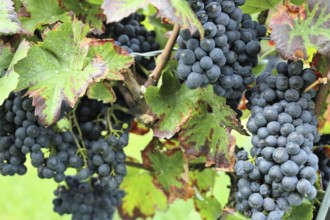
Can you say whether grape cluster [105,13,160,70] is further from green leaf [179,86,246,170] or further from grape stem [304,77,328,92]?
grape stem [304,77,328,92]

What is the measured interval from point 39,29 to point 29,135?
19 centimetres

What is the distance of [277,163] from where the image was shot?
755mm

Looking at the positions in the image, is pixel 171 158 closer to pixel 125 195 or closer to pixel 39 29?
pixel 125 195

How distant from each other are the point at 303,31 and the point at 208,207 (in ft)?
1.63

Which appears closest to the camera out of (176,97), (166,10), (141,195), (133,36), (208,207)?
(166,10)

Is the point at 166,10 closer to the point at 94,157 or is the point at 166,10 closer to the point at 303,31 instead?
the point at 303,31

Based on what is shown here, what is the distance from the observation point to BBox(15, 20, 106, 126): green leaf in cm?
81

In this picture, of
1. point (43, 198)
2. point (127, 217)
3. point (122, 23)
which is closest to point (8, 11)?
point (122, 23)

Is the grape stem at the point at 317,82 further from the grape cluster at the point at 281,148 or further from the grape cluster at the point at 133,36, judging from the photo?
the grape cluster at the point at 133,36

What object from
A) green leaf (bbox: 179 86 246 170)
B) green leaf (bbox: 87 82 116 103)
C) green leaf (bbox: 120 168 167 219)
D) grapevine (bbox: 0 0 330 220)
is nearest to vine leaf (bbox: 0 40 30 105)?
grapevine (bbox: 0 0 330 220)

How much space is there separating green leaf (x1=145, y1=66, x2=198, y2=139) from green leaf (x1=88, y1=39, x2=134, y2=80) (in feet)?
0.22

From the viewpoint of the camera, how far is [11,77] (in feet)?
2.69

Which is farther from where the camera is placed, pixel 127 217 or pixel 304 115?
pixel 127 217

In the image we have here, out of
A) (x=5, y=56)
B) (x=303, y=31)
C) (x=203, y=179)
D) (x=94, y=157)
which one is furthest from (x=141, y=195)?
(x=303, y=31)
